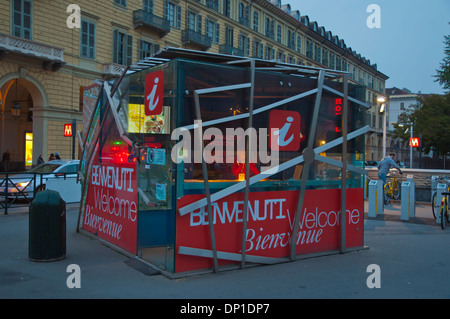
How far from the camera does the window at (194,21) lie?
Answer: 122ft

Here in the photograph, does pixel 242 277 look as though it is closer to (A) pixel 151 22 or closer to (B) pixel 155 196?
(B) pixel 155 196

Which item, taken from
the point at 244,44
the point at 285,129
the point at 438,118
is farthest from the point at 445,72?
the point at 285,129

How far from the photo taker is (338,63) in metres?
66.4

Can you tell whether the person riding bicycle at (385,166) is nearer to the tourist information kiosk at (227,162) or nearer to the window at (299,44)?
the tourist information kiosk at (227,162)

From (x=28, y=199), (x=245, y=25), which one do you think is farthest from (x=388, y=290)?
(x=245, y=25)

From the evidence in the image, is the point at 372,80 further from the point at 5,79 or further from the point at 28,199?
the point at 28,199

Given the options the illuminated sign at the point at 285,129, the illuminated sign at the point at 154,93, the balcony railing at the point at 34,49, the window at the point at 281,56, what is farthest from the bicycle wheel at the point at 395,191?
the window at the point at 281,56

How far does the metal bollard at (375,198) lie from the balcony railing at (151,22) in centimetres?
2479

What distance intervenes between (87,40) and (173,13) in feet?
31.0

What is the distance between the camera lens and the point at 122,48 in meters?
31.6

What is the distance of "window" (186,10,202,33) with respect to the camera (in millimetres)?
37188

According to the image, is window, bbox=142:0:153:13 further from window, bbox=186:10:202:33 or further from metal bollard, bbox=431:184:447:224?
metal bollard, bbox=431:184:447:224

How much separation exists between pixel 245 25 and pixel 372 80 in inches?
1691

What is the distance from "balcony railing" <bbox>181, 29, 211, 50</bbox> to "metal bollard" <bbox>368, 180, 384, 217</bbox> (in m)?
27.5
